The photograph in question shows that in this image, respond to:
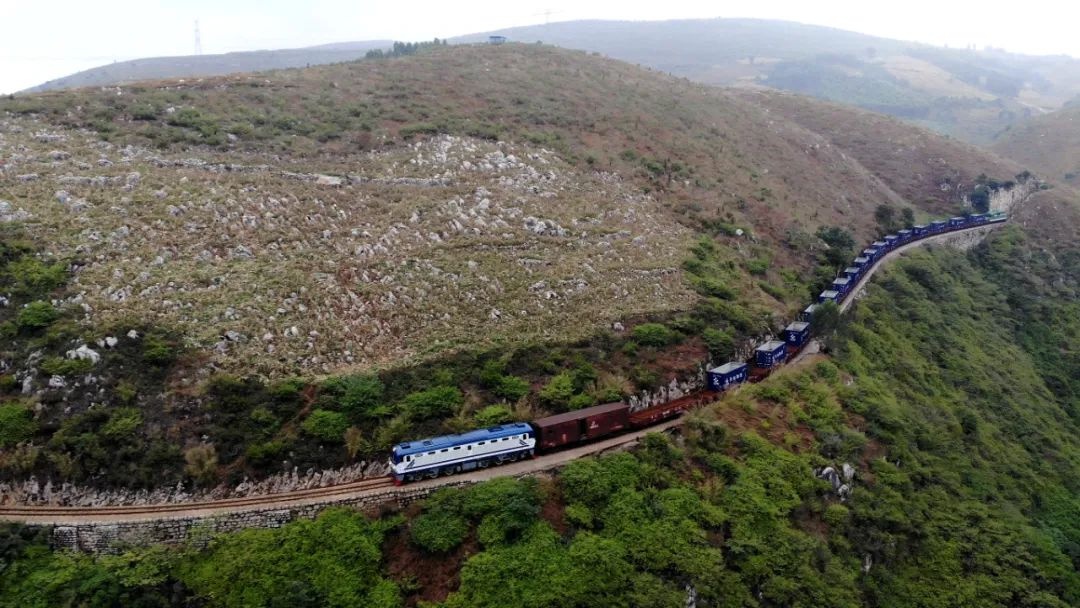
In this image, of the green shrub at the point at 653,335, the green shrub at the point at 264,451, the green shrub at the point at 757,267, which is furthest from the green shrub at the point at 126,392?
the green shrub at the point at 757,267

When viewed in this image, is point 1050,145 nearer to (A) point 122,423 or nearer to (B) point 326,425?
(B) point 326,425

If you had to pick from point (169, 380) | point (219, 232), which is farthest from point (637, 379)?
point (219, 232)

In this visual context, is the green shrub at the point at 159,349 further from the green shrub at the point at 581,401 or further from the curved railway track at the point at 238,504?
the green shrub at the point at 581,401

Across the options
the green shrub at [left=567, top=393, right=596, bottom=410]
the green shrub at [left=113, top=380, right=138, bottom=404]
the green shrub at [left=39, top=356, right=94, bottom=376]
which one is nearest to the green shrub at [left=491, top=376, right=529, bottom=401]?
the green shrub at [left=567, top=393, right=596, bottom=410]

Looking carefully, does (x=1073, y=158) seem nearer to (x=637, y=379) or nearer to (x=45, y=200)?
(x=637, y=379)

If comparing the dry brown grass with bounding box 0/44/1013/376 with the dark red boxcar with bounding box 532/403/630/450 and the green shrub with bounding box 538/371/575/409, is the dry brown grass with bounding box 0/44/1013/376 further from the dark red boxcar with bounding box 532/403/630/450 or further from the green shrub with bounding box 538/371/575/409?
the dark red boxcar with bounding box 532/403/630/450

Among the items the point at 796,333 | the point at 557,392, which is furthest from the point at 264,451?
the point at 796,333
